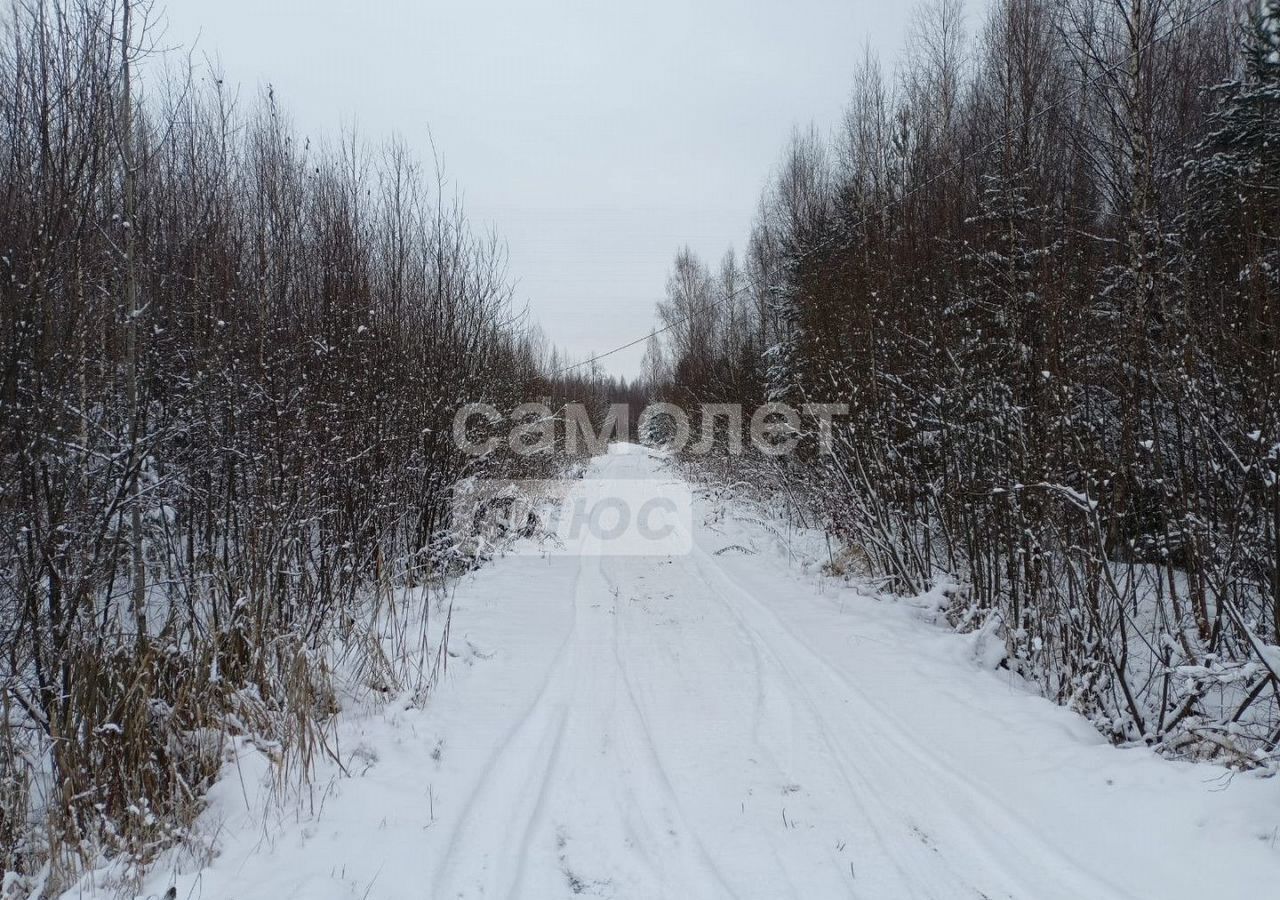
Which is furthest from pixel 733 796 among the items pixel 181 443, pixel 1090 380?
pixel 181 443

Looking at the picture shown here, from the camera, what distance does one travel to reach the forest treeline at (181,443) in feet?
10.8

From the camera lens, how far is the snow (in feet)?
8.41

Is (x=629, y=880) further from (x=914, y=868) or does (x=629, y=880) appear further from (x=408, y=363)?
(x=408, y=363)

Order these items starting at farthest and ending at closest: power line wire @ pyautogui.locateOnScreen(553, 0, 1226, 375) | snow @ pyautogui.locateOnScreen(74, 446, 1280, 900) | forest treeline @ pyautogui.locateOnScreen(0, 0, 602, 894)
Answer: power line wire @ pyautogui.locateOnScreen(553, 0, 1226, 375) → forest treeline @ pyautogui.locateOnScreen(0, 0, 602, 894) → snow @ pyautogui.locateOnScreen(74, 446, 1280, 900)

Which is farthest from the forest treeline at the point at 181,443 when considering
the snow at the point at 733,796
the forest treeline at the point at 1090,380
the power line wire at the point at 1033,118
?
the power line wire at the point at 1033,118

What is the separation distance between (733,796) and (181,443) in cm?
607

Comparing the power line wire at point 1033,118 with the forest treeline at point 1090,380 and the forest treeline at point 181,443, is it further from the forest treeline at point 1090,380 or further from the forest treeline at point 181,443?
the forest treeline at point 181,443

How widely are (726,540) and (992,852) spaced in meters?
7.84

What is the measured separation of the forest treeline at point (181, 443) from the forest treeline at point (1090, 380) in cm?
457

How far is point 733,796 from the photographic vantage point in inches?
126

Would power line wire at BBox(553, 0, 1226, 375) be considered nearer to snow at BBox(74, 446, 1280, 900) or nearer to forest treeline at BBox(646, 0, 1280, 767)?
forest treeline at BBox(646, 0, 1280, 767)

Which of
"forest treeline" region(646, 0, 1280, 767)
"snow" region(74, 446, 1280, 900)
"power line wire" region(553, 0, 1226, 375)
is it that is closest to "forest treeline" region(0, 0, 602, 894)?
"snow" region(74, 446, 1280, 900)

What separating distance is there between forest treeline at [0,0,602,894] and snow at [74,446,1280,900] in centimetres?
47

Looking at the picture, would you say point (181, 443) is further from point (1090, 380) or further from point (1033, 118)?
point (1033, 118)
